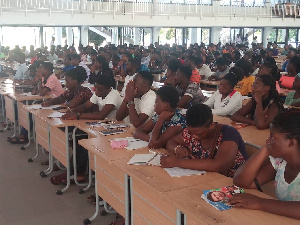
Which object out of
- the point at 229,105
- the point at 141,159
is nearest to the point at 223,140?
the point at 141,159

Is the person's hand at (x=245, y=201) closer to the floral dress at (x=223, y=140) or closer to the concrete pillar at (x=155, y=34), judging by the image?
the floral dress at (x=223, y=140)

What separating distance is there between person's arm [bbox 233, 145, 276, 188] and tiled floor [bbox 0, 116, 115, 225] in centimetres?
193

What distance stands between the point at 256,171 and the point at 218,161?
0.35 metres

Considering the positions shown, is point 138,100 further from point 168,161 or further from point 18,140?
point 18,140

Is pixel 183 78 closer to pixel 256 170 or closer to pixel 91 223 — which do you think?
pixel 91 223

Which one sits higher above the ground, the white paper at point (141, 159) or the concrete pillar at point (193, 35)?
the concrete pillar at point (193, 35)

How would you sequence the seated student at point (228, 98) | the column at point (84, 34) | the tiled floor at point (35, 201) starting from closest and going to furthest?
the tiled floor at point (35, 201)
the seated student at point (228, 98)
the column at point (84, 34)

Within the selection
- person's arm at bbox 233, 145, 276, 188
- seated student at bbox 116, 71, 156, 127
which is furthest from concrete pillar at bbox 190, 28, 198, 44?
person's arm at bbox 233, 145, 276, 188

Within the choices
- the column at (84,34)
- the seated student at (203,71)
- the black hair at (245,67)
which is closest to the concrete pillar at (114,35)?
the column at (84,34)

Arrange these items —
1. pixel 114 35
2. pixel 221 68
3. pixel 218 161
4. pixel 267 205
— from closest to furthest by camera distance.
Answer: pixel 267 205 < pixel 218 161 < pixel 221 68 < pixel 114 35

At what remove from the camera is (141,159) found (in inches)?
120

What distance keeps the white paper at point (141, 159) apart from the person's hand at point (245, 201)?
0.94 meters

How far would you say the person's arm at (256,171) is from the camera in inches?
93.6

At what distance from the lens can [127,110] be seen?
15.1 feet
